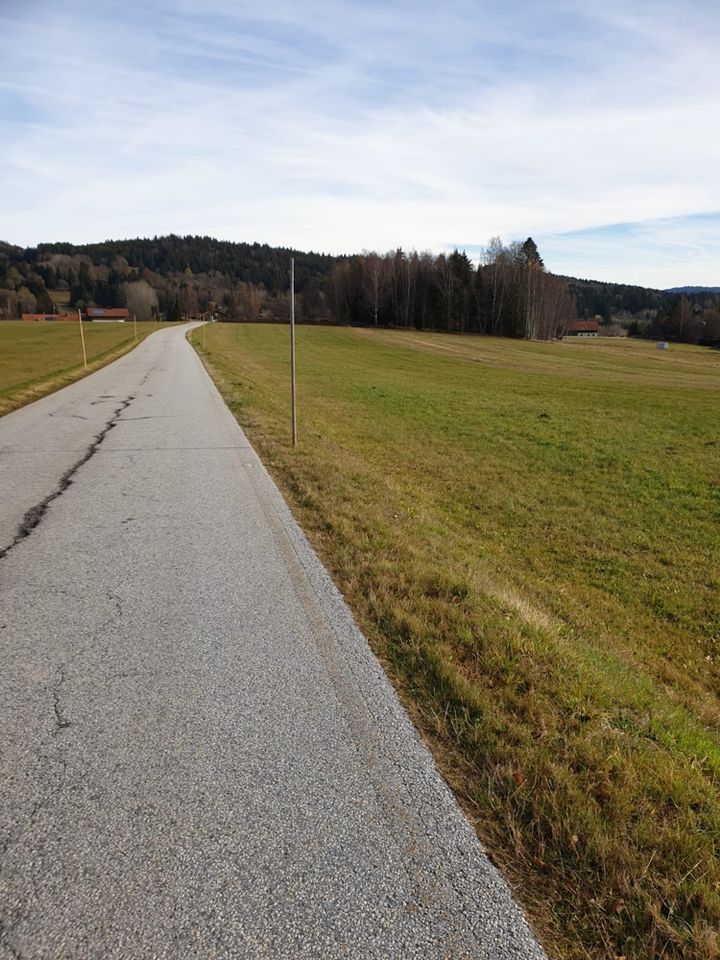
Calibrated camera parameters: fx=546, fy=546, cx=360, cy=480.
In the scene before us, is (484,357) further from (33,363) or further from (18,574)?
(18,574)

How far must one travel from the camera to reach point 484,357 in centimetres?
4947

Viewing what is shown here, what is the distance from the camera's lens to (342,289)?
89.2 m

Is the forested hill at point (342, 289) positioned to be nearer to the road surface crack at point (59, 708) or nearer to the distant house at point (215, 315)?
the distant house at point (215, 315)

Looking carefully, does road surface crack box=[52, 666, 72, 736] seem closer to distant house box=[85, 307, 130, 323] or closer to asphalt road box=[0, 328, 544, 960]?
asphalt road box=[0, 328, 544, 960]

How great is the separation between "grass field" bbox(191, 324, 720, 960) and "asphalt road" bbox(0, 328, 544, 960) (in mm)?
255

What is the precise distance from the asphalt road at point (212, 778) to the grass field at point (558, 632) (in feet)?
0.84

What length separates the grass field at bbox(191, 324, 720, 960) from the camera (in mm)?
2170

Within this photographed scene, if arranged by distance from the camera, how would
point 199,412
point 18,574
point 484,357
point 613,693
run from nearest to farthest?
Result: point 613,693 → point 18,574 → point 199,412 → point 484,357

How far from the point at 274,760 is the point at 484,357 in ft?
163

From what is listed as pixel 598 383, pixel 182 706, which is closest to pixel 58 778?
pixel 182 706

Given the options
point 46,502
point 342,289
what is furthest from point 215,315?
point 46,502

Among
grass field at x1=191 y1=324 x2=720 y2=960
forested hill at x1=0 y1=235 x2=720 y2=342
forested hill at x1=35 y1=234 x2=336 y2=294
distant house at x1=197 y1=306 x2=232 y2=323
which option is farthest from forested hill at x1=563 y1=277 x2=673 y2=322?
grass field at x1=191 y1=324 x2=720 y2=960

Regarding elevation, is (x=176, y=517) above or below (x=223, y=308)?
below

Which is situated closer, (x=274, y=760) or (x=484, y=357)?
(x=274, y=760)
